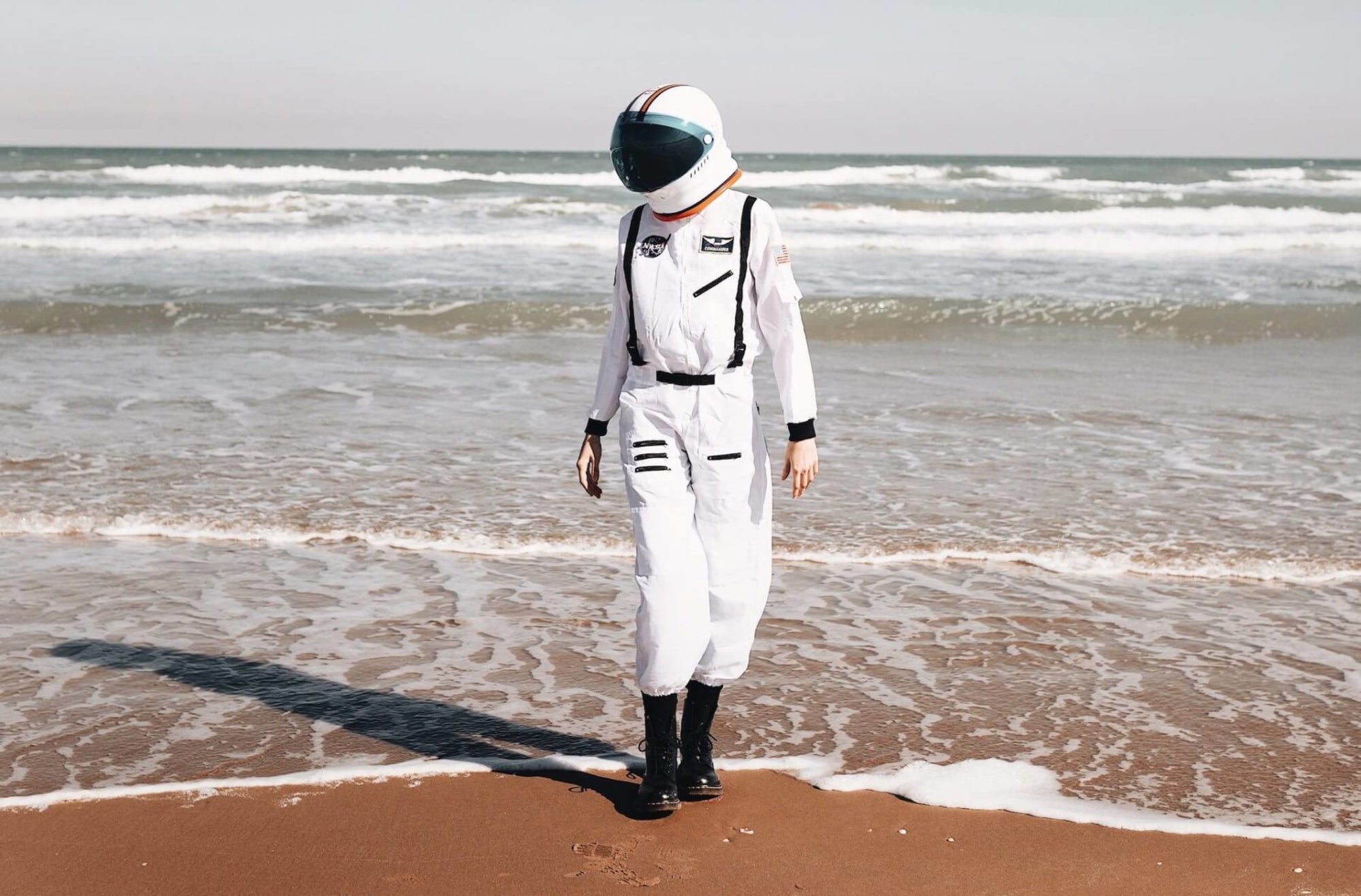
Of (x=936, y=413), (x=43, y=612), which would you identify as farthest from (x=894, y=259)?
(x=43, y=612)

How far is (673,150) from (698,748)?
1516 mm

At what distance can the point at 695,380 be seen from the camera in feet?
10.5

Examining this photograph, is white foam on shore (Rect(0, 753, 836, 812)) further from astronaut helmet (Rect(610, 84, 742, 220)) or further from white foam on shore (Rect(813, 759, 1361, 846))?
astronaut helmet (Rect(610, 84, 742, 220))

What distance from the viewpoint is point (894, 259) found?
22.1m

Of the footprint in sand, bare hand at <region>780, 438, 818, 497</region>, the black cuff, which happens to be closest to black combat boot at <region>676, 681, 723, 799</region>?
the footprint in sand

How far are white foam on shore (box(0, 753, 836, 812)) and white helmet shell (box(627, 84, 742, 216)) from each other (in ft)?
4.98

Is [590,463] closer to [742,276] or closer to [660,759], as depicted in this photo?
[742,276]

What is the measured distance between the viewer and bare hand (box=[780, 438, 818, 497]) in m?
3.32

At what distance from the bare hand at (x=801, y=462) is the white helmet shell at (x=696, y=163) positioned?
0.64 meters

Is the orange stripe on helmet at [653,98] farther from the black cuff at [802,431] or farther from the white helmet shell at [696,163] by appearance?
the black cuff at [802,431]

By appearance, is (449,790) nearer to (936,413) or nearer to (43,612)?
(43,612)

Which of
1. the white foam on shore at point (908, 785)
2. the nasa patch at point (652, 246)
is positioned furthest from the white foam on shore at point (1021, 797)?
the nasa patch at point (652, 246)

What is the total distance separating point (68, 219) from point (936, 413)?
77.7ft

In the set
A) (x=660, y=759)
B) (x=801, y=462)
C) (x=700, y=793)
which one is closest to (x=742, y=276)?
(x=801, y=462)
